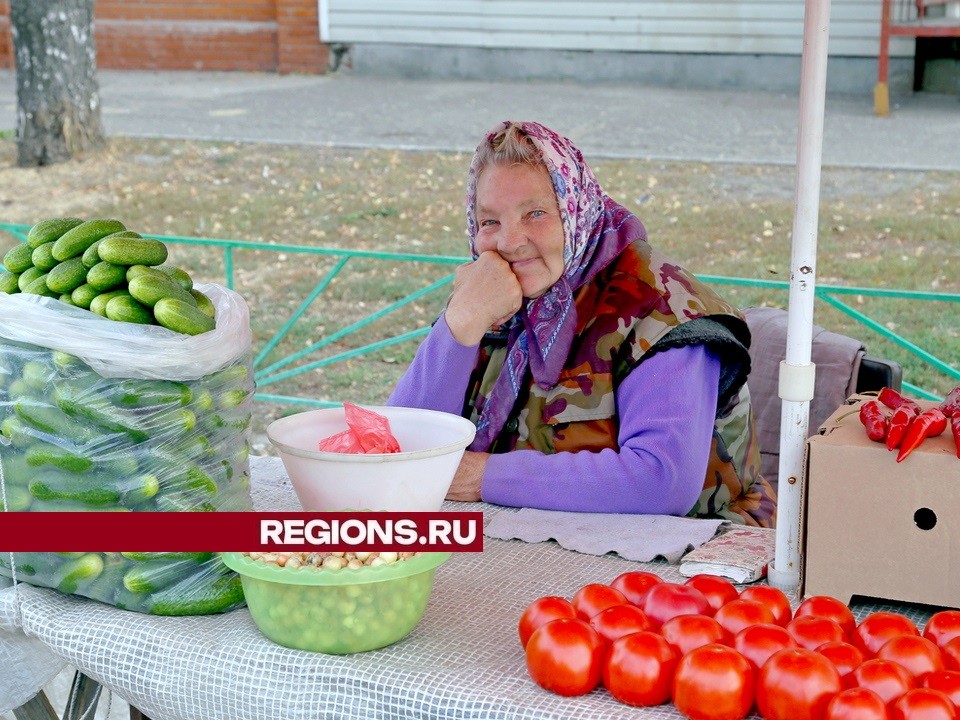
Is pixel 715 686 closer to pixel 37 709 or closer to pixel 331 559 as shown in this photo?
pixel 331 559

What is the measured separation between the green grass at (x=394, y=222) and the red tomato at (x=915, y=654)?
5.10 m

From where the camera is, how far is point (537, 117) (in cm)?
1200

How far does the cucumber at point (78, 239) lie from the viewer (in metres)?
1.82

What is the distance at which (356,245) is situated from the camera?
29.1 ft

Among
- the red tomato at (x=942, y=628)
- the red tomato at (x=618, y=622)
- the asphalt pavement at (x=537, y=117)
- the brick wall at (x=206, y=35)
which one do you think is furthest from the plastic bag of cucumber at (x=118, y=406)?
the brick wall at (x=206, y=35)

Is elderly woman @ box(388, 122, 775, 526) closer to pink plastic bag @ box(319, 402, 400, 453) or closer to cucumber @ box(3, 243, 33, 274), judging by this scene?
pink plastic bag @ box(319, 402, 400, 453)

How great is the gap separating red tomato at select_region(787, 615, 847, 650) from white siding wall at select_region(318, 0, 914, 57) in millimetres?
11615

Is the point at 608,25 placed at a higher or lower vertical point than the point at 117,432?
higher

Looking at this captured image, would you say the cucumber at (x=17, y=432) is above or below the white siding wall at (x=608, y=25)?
below

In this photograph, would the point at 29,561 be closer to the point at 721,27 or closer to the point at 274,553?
the point at 274,553

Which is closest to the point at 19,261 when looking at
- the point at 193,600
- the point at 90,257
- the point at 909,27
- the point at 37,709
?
the point at 90,257

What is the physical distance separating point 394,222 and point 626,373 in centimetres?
713

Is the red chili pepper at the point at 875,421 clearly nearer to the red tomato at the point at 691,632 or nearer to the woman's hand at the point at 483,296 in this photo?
the red tomato at the point at 691,632

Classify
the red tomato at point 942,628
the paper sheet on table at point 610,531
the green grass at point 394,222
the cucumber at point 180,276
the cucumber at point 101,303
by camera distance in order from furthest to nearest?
the green grass at point 394,222
the paper sheet on table at point 610,531
the cucumber at point 180,276
the cucumber at point 101,303
the red tomato at point 942,628
